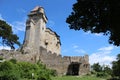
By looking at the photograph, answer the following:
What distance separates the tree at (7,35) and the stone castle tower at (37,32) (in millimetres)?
2783

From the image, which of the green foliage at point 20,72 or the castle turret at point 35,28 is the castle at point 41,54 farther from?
the green foliage at point 20,72

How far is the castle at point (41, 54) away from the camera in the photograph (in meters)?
53.0

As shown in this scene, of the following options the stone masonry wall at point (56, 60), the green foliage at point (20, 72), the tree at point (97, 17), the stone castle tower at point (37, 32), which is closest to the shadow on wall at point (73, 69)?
the stone masonry wall at point (56, 60)

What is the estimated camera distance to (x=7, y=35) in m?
57.3

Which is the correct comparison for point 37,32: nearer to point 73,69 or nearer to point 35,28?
→ point 35,28

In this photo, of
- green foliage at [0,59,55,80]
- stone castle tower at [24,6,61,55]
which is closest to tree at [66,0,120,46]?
green foliage at [0,59,55,80]

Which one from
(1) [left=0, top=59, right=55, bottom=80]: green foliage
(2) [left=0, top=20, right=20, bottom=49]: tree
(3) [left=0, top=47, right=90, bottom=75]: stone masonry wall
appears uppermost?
(2) [left=0, top=20, right=20, bottom=49]: tree

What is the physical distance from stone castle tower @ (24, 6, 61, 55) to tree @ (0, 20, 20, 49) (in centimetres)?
278

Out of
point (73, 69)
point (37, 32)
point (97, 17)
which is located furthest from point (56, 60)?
point (97, 17)

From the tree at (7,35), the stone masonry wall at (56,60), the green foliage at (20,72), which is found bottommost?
the green foliage at (20,72)

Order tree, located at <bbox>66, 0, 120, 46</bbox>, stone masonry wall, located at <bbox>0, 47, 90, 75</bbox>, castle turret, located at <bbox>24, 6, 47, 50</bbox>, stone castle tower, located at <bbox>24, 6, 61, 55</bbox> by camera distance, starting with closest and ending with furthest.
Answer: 1. tree, located at <bbox>66, 0, 120, 46</bbox>
2. stone masonry wall, located at <bbox>0, 47, 90, 75</bbox>
3. stone castle tower, located at <bbox>24, 6, 61, 55</bbox>
4. castle turret, located at <bbox>24, 6, 47, 50</bbox>

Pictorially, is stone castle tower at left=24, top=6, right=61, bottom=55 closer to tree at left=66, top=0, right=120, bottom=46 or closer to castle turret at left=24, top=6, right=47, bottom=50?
castle turret at left=24, top=6, right=47, bottom=50

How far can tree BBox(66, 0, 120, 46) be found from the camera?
14750mm

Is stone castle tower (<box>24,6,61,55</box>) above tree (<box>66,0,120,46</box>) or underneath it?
above
